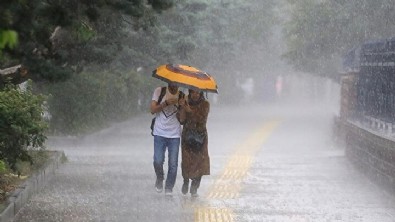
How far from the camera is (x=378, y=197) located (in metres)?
13.1

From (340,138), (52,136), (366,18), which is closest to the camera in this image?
(52,136)

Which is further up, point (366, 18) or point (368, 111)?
point (366, 18)

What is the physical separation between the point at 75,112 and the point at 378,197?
43.5 feet

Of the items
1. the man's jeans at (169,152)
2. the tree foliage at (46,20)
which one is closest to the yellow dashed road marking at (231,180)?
the man's jeans at (169,152)

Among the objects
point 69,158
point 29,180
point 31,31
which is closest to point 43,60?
point 31,31

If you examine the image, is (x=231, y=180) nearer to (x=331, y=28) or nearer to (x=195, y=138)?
(x=195, y=138)

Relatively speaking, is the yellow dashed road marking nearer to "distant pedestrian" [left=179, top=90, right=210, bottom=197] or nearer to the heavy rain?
the heavy rain

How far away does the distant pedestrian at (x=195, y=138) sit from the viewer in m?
12.2

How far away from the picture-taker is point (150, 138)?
26.2 m

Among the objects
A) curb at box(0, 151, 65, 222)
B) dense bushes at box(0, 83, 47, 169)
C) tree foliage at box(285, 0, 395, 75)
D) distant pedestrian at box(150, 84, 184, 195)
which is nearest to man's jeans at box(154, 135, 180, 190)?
distant pedestrian at box(150, 84, 184, 195)

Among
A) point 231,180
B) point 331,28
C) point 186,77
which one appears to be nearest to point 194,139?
point 186,77

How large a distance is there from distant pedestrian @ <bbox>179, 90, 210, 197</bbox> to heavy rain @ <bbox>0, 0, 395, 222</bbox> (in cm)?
2

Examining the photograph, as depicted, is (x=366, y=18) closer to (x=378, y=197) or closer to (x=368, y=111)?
(x=368, y=111)

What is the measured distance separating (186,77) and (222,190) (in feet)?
7.37
